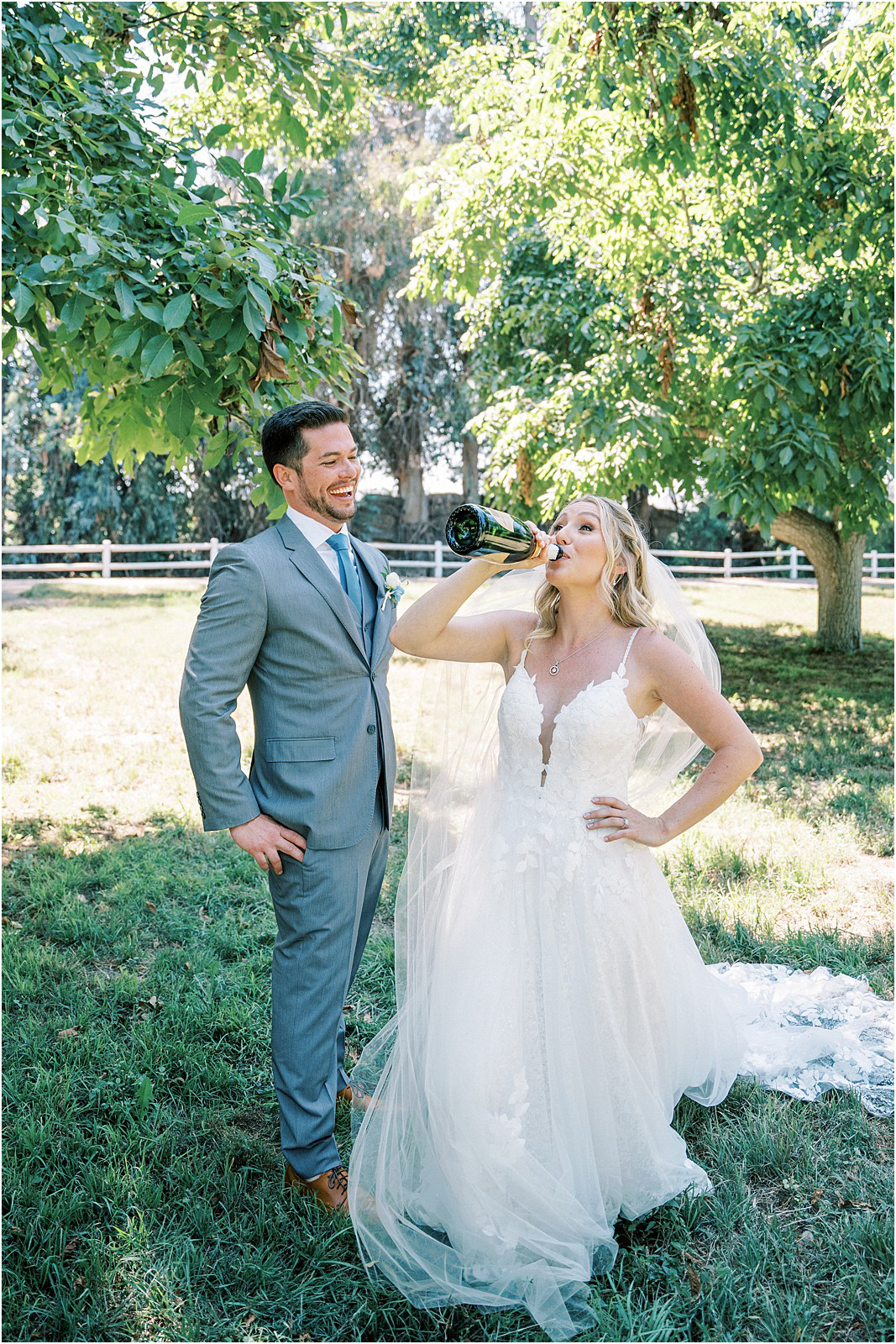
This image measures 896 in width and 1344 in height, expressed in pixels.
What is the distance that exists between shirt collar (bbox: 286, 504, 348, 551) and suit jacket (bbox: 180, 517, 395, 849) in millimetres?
41

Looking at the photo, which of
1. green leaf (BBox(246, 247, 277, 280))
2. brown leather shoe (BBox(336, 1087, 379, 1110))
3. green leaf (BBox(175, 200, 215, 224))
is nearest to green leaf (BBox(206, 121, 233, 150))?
green leaf (BBox(175, 200, 215, 224))

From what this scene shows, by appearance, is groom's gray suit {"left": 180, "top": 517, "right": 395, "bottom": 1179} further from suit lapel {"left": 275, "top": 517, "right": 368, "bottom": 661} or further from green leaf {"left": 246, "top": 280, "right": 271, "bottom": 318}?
green leaf {"left": 246, "top": 280, "right": 271, "bottom": 318}

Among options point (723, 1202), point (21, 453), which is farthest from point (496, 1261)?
point (21, 453)

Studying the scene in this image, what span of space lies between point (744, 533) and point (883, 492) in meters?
22.8

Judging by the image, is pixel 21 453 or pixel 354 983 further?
pixel 21 453

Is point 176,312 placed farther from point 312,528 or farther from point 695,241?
point 695,241

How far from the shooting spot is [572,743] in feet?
9.54

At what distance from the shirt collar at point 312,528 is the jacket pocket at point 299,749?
0.58 m

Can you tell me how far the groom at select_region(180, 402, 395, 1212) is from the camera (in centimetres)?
277

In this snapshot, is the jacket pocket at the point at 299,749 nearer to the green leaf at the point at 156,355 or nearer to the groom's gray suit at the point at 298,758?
the groom's gray suit at the point at 298,758

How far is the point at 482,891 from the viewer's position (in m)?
2.97

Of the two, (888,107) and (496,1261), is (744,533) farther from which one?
(496,1261)

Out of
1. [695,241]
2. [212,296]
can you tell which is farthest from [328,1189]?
[695,241]

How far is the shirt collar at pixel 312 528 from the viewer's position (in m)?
2.97
